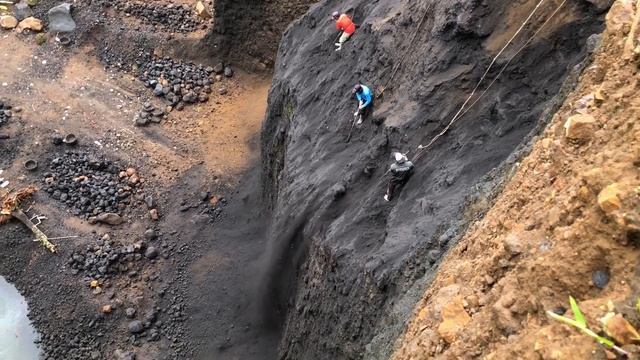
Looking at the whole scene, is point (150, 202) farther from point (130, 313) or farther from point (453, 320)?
point (453, 320)

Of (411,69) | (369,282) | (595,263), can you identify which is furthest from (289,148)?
(595,263)

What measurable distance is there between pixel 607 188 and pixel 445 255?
2.51 metres

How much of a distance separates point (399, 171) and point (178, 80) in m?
9.86

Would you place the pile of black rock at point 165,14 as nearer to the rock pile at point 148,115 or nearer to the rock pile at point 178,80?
the rock pile at point 178,80

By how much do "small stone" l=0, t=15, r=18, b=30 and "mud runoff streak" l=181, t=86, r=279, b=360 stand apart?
318 inches

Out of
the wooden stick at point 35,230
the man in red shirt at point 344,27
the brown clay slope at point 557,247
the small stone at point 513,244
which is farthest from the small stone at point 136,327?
the small stone at point 513,244

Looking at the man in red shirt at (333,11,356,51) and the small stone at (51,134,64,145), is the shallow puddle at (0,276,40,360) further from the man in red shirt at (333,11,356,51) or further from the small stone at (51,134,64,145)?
the man in red shirt at (333,11,356,51)

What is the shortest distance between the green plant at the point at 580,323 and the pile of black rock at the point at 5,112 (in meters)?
14.9

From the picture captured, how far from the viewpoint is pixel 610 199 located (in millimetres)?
A: 3420

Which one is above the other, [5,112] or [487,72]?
[5,112]

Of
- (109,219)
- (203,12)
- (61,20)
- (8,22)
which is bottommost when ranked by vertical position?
(109,219)

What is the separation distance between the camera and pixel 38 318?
12.0 metres

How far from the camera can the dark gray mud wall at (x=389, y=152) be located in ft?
22.4

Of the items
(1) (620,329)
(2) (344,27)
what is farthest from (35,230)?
(1) (620,329)
